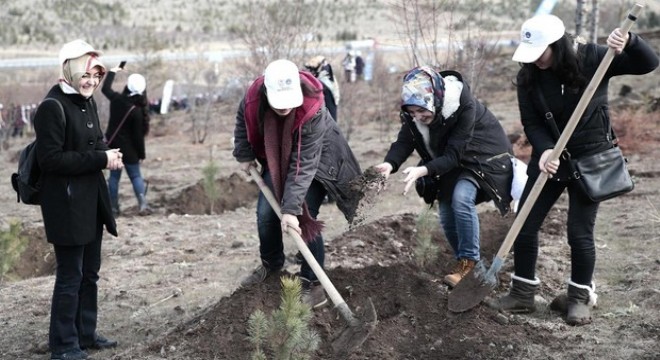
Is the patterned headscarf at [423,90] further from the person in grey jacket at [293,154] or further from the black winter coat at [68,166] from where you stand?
the black winter coat at [68,166]

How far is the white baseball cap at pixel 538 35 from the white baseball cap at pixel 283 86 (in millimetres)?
1158

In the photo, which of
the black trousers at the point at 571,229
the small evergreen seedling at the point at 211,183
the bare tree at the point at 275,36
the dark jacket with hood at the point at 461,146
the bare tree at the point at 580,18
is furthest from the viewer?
the bare tree at the point at 275,36

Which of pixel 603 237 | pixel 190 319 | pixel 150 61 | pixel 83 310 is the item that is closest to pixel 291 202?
pixel 190 319

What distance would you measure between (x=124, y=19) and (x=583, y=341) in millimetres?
47165

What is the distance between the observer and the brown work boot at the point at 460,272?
5145 millimetres

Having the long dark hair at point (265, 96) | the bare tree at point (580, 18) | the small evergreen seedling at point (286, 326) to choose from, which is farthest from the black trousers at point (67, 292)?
the bare tree at point (580, 18)

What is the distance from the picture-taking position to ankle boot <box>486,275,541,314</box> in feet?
16.3

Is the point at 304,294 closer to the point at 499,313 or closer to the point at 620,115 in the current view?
the point at 499,313

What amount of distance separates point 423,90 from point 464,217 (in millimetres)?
864

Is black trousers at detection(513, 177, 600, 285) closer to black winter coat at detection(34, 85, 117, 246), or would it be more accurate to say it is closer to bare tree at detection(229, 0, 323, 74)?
black winter coat at detection(34, 85, 117, 246)

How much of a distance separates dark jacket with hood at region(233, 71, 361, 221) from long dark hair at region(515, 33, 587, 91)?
1.14m

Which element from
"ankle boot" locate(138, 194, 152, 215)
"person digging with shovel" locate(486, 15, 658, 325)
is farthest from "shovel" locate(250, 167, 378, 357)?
"ankle boot" locate(138, 194, 152, 215)

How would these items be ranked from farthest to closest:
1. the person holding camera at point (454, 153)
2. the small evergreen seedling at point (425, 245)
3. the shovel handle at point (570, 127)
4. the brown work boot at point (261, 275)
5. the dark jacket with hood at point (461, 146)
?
1. the small evergreen seedling at point (425, 245)
2. the brown work boot at point (261, 275)
3. the dark jacket with hood at point (461, 146)
4. the person holding camera at point (454, 153)
5. the shovel handle at point (570, 127)

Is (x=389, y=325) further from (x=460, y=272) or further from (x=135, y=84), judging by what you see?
(x=135, y=84)
